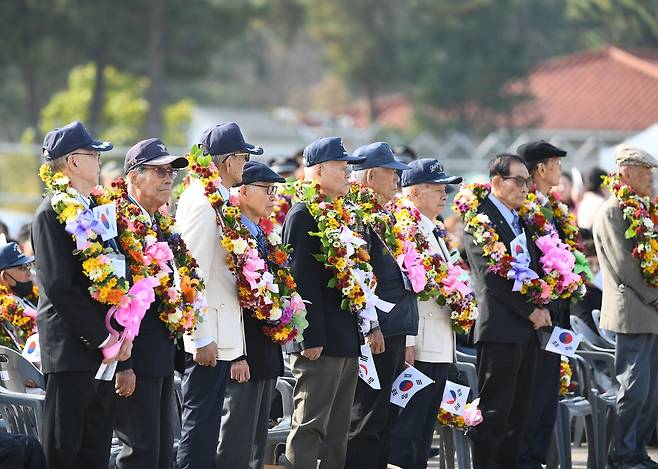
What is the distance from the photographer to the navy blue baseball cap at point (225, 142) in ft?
23.8

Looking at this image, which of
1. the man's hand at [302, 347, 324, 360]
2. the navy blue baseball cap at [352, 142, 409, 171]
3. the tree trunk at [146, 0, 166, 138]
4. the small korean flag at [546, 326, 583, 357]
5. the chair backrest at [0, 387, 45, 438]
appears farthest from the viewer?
the tree trunk at [146, 0, 166, 138]

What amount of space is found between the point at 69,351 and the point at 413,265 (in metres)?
2.68

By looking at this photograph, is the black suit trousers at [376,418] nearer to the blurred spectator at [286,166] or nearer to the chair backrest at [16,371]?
the chair backrest at [16,371]

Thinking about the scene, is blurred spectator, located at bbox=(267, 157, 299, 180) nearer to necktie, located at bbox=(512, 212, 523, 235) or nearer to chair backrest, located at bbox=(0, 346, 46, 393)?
necktie, located at bbox=(512, 212, 523, 235)

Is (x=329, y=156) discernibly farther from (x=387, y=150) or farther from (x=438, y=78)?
(x=438, y=78)

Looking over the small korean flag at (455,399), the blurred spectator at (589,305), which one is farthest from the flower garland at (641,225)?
the small korean flag at (455,399)

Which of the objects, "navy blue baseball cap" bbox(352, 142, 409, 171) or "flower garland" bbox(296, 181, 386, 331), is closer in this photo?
"flower garland" bbox(296, 181, 386, 331)

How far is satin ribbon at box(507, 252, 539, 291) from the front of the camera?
27.9 feet

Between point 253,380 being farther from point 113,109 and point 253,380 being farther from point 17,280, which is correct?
point 113,109

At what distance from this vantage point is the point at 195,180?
7168mm

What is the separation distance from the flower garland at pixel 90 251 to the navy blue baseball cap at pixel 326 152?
6.19ft

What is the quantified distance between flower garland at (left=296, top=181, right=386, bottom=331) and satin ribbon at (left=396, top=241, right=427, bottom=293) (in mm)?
397

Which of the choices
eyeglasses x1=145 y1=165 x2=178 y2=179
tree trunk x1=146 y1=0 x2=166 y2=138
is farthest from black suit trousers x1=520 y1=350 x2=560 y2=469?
tree trunk x1=146 y1=0 x2=166 y2=138

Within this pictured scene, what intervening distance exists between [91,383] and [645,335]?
4.64 meters
